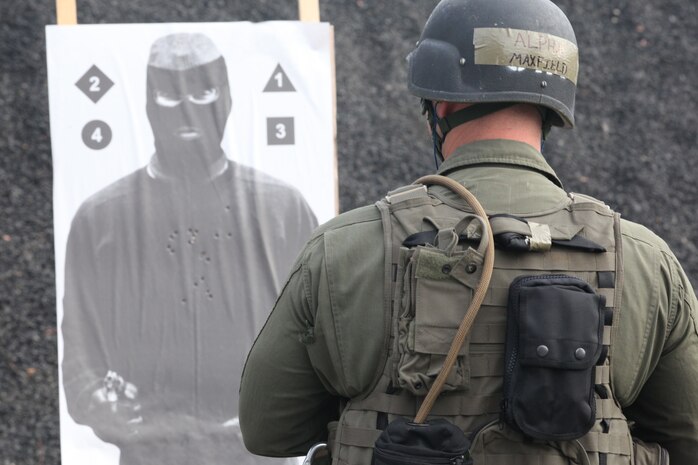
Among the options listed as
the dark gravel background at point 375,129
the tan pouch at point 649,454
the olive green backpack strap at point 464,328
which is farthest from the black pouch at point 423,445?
the dark gravel background at point 375,129

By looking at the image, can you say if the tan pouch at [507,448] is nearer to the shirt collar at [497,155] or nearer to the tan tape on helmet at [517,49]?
the shirt collar at [497,155]

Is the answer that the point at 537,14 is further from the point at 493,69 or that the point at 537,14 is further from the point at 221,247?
the point at 221,247

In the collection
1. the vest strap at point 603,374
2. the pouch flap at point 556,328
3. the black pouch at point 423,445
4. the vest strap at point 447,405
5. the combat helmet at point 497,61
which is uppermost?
the combat helmet at point 497,61

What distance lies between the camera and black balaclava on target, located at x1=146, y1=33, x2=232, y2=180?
3.02 meters

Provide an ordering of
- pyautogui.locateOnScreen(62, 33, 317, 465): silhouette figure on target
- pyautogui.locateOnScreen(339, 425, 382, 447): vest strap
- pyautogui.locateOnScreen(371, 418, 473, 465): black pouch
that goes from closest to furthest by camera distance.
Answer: pyautogui.locateOnScreen(371, 418, 473, 465): black pouch, pyautogui.locateOnScreen(339, 425, 382, 447): vest strap, pyautogui.locateOnScreen(62, 33, 317, 465): silhouette figure on target

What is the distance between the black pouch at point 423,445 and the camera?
1.20 metres

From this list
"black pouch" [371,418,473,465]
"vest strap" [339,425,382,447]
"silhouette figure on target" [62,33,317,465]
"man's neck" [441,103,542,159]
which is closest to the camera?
"black pouch" [371,418,473,465]

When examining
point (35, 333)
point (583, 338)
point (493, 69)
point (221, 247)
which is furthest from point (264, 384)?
point (35, 333)

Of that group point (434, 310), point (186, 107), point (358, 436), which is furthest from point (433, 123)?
point (186, 107)

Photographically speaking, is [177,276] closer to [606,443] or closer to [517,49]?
[517,49]

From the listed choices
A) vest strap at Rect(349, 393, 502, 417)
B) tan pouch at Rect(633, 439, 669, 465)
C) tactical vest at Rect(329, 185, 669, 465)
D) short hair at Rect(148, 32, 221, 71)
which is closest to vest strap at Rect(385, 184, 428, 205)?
tactical vest at Rect(329, 185, 669, 465)

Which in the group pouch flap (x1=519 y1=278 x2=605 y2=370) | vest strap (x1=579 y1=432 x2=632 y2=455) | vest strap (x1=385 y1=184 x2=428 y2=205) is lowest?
vest strap (x1=579 y1=432 x2=632 y2=455)

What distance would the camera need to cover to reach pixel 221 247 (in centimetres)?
300

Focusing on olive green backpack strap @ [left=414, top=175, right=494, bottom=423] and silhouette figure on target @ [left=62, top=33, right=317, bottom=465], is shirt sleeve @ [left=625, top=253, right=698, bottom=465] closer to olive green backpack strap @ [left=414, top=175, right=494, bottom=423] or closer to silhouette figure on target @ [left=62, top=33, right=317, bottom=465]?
olive green backpack strap @ [left=414, top=175, right=494, bottom=423]
